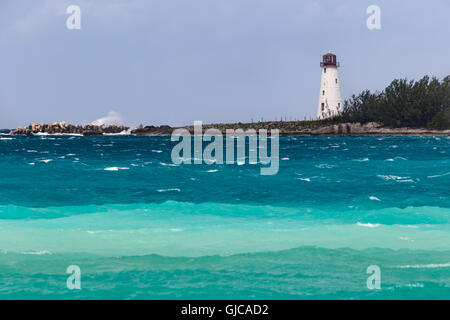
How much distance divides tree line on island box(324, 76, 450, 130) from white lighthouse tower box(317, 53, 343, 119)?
3201 millimetres

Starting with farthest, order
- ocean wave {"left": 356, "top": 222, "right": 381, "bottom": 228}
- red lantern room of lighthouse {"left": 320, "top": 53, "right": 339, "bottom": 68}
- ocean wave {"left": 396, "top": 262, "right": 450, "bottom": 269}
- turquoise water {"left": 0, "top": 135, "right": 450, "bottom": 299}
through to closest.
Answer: red lantern room of lighthouse {"left": 320, "top": 53, "right": 339, "bottom": 68} < ocean wave {"left": 356, "top": 222, "right": 381, "bottom": 228} < ocean wave {"left": 396, "top": 262, "right": 450, "bottom": 269} < turquoise water {"left": 0, "top": 135, "right": 450, "bottom": 299}

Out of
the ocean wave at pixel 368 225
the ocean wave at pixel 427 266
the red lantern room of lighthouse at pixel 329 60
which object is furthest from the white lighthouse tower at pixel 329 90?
the ocean wave at pixel 427 266

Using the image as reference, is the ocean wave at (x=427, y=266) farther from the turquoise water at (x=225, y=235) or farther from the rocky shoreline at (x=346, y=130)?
the rocky shoreline at (x=346, y=130)

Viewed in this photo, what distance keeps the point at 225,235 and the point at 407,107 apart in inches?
4930

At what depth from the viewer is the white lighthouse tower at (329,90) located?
422 ft

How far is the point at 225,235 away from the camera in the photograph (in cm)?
1845

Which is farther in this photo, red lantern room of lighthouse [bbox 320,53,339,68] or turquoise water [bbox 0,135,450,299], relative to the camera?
red lantern room of lighthouse [bbox 320,53,339,68]

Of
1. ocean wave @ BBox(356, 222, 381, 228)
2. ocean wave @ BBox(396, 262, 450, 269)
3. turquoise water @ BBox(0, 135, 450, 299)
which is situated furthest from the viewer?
ocean wave @ BBox(356, 222, 381, 228)

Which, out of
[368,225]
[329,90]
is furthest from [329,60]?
[368,225]

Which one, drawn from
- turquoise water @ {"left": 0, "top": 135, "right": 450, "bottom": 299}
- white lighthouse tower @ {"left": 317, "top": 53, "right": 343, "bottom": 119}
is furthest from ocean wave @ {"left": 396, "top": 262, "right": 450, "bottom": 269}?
white lighthouse tower @ {"left": 317, "top": 53, "right": 343, "bottom": 119}

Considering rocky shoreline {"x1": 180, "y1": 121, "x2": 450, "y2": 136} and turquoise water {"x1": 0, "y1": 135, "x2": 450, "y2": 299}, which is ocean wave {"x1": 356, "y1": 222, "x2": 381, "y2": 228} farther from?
rocky shoreline {"x1": 180, "y1": 121, "x2": 450, "y2": 136}

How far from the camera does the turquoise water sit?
12.2m

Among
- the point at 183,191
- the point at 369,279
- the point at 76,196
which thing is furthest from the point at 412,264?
the point at 76,196

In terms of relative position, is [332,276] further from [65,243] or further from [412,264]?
[65,243]
